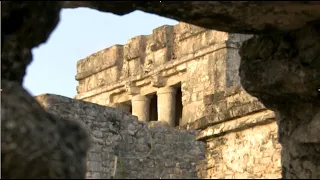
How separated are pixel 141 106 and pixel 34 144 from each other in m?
18.7

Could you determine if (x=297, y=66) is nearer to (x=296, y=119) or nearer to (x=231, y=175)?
(x=296, y=119)

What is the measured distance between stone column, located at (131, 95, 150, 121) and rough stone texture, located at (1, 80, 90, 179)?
18.3m

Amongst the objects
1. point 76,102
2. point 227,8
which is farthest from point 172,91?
point 227,8

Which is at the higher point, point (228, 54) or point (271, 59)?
point (228, 54)

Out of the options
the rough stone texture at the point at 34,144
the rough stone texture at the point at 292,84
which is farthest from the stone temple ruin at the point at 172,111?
the rough stone texture at the point at 292,84

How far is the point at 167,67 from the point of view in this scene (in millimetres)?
21828

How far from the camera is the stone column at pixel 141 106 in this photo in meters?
22.5

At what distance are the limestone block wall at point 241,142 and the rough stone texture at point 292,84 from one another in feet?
13.8

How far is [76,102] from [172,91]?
387 inches

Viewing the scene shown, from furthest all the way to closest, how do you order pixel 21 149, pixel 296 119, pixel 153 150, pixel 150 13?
pixel 153 150, pixel 296 119, pixel 150 13, pixel 21 149

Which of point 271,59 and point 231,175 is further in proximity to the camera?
point 231,175

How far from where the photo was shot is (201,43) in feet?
69.4

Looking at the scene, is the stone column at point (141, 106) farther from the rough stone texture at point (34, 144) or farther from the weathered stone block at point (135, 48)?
the rough stone texture at point (34, 144)

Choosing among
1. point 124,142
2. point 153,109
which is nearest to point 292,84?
point 124,142
